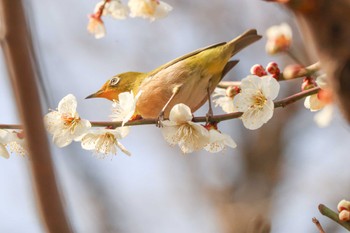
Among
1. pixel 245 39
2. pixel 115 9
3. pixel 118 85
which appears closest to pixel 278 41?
pixel 115 9

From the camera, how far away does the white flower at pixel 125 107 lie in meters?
1.77

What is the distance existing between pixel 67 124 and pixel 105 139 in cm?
15

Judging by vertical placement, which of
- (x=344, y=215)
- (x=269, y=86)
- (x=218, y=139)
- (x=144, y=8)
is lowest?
(x=344, y=215)

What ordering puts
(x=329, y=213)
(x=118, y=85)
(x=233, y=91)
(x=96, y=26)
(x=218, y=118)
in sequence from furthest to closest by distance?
(x=118, y=85) → (x=96, y=26) → (x=233, y=91) → (x=218, y=118) → (x=329, y=213)

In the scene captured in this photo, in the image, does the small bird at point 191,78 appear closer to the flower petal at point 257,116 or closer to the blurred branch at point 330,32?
the flower petal at point 257,116

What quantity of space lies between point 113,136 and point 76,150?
3.17 metres

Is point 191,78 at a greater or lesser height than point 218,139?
greater

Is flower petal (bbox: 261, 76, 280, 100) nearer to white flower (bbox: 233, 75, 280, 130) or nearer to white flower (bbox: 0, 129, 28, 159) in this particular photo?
white flower (bbox: 233, 75, 280, 130)

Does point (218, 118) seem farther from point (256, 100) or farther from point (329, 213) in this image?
point (329, 213)

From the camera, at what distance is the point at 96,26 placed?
2346 mm

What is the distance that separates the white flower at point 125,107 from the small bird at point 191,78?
344 mm

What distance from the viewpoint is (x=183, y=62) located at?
2.47 m

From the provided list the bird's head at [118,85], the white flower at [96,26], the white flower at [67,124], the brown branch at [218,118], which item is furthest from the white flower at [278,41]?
the bird's head at [118,85]

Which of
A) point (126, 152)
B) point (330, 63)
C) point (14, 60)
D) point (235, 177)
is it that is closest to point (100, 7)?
point (126, 152)
